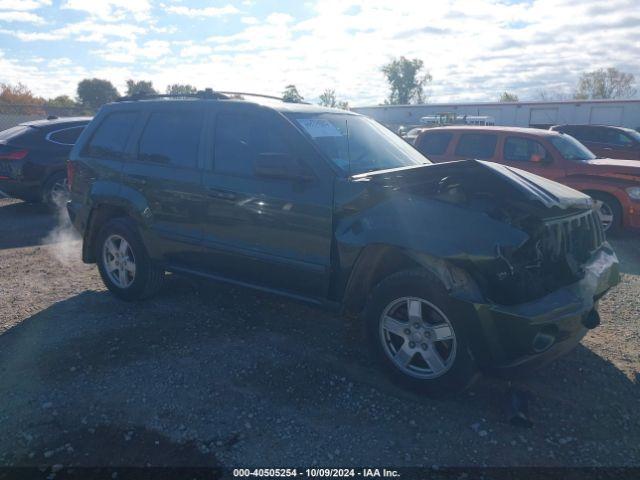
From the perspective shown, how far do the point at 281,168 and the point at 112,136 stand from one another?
247cm

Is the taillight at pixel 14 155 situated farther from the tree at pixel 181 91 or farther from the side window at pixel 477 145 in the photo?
the side window at pixel 477 145

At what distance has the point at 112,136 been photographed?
5363 millimetres

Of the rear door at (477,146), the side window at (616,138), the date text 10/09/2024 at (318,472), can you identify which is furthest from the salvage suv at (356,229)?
the side window at (616,138)

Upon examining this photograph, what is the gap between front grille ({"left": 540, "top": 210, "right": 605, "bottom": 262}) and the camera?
10.9 feet

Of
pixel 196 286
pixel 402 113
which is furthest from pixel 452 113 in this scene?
pixel 196 286

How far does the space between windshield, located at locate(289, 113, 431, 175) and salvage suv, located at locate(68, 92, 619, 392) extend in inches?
0.7

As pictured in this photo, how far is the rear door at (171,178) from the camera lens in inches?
183

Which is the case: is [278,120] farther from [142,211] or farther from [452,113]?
[452,113]

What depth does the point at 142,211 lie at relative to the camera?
496cm

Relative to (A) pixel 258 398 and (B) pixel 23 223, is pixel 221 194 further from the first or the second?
(B) pixel 23 223

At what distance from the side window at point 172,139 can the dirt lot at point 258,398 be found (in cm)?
147

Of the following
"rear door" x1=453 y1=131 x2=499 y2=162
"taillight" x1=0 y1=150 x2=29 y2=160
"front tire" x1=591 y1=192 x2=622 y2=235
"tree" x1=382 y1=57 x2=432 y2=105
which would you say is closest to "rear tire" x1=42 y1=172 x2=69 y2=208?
"taillight" x1=0 y1=150 x2=29 y2=160

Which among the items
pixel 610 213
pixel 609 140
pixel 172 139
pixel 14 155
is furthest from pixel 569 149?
pixel 14 155

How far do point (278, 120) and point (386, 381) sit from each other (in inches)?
87.6
